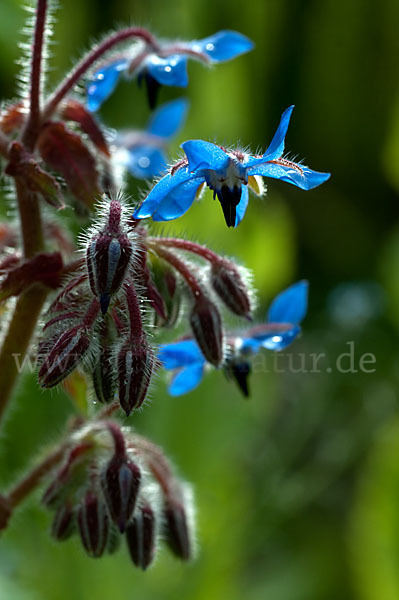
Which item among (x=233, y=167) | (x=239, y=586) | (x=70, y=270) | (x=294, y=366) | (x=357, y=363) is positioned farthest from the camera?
(x=357, y=363)

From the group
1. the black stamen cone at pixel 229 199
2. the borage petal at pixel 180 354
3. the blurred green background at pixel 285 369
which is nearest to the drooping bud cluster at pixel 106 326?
the black stamen cone at pixel 229 199

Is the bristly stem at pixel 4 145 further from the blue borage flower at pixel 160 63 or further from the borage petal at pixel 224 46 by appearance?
the borage petal at pixel 224 46

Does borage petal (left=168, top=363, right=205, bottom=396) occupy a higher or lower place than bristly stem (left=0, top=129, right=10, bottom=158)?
lower

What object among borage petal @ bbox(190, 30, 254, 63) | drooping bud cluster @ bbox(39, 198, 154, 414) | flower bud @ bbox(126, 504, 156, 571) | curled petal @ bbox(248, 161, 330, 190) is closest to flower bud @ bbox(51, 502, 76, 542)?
flower bud @ bbox(126, 504, 156, 571)

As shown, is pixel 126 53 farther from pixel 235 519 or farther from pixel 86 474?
pixel 235 519

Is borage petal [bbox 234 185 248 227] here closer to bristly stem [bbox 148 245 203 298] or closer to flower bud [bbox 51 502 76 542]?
bristly stem [bbox 148 245 203 298]

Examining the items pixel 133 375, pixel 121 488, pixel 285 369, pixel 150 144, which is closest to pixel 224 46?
pixel 150 144

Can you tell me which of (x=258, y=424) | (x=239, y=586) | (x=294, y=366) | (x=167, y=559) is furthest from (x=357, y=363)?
(x=167, y=559)
